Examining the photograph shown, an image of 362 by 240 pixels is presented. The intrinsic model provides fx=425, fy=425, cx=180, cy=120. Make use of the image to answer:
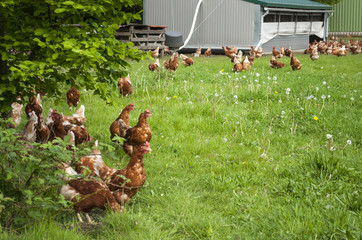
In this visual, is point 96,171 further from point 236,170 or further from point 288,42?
point 288,42

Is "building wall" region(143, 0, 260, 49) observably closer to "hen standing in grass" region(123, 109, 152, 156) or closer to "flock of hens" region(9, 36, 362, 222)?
"flock of hens" region(9, 36, 362, 222)

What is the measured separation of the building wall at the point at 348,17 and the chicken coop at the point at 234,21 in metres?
12.0

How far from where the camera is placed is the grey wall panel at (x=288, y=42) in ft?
77.3

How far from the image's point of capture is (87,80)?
4.82m

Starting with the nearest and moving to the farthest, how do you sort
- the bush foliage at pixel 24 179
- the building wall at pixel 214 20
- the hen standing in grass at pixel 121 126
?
the bush foliage at pixel 24 179 < the hen standing in grass at pixel 121 126 < the building wall at pixel 214 20

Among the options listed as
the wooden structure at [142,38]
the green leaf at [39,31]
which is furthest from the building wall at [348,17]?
the green leaf at [39,31]

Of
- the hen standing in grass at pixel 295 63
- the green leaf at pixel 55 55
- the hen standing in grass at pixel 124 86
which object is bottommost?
the hen standing in grass at pixel 124 86

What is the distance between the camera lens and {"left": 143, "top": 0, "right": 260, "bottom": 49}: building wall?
22.4 m

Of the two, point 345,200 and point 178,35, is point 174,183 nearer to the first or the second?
point 345,200

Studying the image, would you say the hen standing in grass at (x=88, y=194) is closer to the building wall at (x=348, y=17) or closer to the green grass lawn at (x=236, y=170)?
the green grass lawn at (x=236, y=170)

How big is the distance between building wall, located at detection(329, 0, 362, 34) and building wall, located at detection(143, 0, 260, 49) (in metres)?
18.7

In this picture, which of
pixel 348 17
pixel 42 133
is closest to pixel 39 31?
pixel 42 133

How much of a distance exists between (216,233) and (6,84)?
290cm

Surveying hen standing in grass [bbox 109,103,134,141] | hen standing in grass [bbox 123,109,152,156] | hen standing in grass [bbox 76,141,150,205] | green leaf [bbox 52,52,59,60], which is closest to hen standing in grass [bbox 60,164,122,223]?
hen standing in grass [bbox 76,141,150,205]
